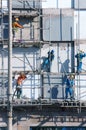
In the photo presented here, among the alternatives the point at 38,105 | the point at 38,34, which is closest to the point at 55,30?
the point at 38,34

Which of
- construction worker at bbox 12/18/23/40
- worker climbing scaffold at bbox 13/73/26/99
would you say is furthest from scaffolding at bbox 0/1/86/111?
worker climbing scaffold at bbox 13/73/26/99

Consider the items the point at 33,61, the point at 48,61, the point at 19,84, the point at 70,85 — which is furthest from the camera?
the point at 33,61

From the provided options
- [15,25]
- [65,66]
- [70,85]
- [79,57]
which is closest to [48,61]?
[65,66]

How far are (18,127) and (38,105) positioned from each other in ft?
5.52

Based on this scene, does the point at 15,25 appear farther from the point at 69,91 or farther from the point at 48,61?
the point at 69,91

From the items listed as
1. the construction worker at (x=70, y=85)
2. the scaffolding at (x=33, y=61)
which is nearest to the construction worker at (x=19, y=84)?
the scaffolding at (x=33, y=61)

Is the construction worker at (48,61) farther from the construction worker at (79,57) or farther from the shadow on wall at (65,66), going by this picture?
the construction worker at (79,57)

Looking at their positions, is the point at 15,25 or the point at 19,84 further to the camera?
the point at 15,25

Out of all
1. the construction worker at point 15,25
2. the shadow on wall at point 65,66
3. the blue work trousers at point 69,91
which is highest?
the construction worker at point 15,25

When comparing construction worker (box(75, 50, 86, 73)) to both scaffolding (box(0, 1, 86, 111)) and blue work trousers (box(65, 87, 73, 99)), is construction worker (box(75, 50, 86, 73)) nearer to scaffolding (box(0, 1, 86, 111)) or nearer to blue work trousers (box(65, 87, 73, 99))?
scaffolding (box(0, 1, 86, 111))

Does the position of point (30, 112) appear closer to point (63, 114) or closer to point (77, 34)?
point (63, 114)

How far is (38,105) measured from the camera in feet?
108

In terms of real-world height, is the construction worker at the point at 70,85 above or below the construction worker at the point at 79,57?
below

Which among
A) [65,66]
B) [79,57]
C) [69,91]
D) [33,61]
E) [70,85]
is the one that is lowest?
[69,91]
